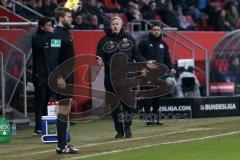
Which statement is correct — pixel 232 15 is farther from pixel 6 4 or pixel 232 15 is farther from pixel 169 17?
pixel 6 4

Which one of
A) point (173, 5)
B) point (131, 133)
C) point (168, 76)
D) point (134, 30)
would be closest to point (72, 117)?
point (168, 76)

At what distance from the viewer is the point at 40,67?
54.9 ft

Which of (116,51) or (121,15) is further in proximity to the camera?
(121,15)

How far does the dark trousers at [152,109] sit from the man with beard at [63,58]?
454 cm

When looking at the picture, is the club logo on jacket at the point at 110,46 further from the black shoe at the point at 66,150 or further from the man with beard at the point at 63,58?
the black shoe at the point at 66,150

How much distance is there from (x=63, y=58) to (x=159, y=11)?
1515 centimetres

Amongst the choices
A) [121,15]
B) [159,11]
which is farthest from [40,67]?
[159,11]

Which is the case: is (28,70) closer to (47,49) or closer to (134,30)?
(47,49)

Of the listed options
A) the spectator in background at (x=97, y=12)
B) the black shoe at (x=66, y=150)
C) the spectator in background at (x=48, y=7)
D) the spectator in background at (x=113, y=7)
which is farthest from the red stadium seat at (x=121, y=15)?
the black shoe at (x=66, y=150)

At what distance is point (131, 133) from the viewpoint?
15656mm

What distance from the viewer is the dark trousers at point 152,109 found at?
18.0m

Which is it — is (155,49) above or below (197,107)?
above

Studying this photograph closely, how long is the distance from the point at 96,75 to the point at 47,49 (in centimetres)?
484

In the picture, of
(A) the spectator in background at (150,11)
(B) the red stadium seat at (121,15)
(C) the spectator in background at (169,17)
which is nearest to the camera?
(B) the red stadium seat at (121,15)
